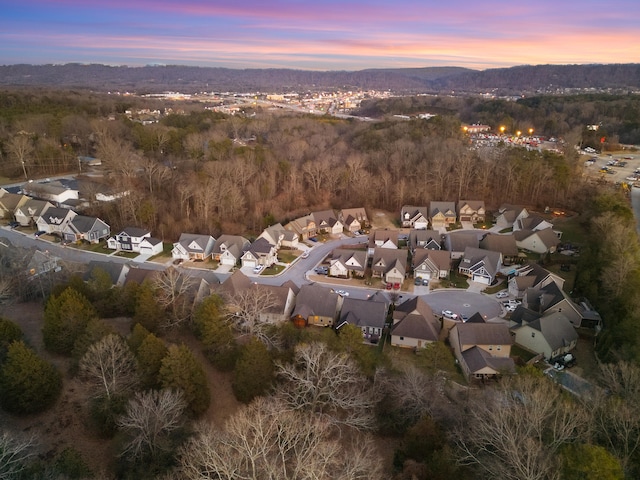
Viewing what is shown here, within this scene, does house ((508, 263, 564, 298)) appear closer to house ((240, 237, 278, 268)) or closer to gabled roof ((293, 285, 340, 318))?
gabled roof ((293, 285, 340, 318))

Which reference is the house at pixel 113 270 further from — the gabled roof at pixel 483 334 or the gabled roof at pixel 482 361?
the gabled roof at pixel 482 361

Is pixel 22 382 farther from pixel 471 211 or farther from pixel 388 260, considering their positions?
pixel 471 211

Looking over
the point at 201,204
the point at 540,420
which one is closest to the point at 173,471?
the point at 540,420

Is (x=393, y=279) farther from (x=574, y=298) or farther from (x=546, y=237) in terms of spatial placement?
(x=546, y=237)

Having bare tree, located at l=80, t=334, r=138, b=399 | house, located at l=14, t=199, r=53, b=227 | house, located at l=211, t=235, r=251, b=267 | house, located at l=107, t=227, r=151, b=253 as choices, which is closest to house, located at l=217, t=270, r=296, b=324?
bare tree, located at l=80, t=334, r=138, b=399

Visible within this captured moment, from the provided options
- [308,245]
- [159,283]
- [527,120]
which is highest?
[527,120]

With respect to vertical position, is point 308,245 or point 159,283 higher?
point 159,283
